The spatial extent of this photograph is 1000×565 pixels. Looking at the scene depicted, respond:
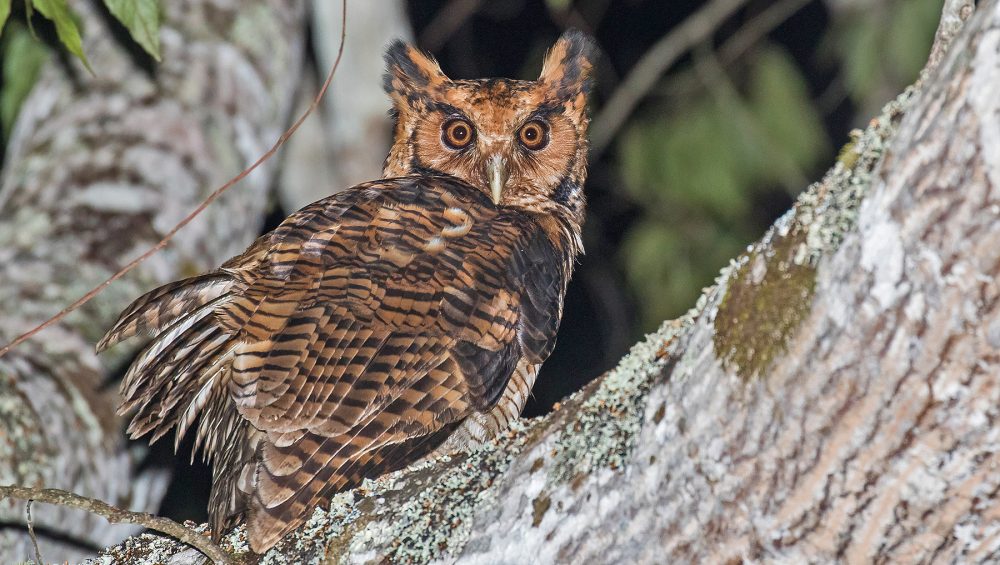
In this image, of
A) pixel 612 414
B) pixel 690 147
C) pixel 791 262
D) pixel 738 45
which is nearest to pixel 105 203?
pixel 612 414

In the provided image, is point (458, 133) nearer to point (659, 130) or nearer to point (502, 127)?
point (502, 127)

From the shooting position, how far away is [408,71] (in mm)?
3223

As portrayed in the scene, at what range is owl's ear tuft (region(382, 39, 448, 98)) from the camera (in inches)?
125

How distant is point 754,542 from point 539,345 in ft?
3.92

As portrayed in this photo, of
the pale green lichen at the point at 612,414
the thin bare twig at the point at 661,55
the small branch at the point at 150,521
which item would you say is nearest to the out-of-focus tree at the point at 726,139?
the thin bare twig at the point at 661,55

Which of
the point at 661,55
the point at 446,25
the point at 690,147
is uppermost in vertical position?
the point at 446,25

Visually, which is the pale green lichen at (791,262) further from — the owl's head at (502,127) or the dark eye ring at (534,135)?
the dark eye ring at (534,135)

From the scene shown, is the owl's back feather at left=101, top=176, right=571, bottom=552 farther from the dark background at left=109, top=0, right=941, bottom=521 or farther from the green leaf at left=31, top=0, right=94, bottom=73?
the dark background at left=109, top=0, right=941, bottom=521

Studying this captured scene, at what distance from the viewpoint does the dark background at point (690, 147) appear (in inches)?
204

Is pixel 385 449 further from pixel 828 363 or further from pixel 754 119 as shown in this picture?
pixel 754 119

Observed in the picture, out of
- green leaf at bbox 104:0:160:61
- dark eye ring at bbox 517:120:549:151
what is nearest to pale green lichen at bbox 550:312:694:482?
green leaf at bbox 104:0:160:61

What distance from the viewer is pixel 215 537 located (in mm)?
1969

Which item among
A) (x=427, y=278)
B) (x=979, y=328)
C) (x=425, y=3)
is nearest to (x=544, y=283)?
(x=427, y=278)

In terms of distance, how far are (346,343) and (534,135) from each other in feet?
3.98
